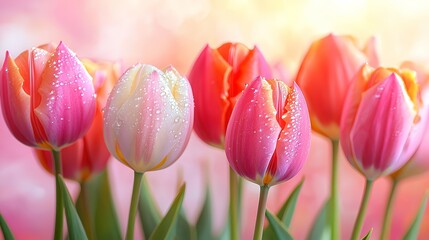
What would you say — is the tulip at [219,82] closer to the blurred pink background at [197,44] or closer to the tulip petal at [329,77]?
the tulip petal at [329,77]

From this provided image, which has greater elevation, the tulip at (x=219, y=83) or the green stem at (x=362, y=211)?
the tulip at (x=219, y=83)

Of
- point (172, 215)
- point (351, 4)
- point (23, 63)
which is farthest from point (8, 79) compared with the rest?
point (351, 4)

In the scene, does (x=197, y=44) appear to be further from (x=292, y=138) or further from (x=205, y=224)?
(x=292, y=138)

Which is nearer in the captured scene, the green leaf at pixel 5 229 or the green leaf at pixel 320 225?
the green leaf at pixel 5 229

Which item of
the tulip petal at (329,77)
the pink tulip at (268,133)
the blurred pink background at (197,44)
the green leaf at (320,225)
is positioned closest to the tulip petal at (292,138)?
the pink tulip at (268,133)

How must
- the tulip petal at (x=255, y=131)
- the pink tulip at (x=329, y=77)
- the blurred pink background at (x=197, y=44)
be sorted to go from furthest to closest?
the blurred pink background at (x=197, y=44)
the pink tulip at (x=329, y=77)
the tulip petal at (x=255, y=131)

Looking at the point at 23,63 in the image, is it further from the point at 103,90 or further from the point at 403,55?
the point at 403,55

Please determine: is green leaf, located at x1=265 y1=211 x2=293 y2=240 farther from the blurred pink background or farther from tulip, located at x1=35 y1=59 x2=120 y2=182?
the blurred pink background

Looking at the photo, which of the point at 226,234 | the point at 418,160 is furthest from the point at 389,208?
the point at 226,234
